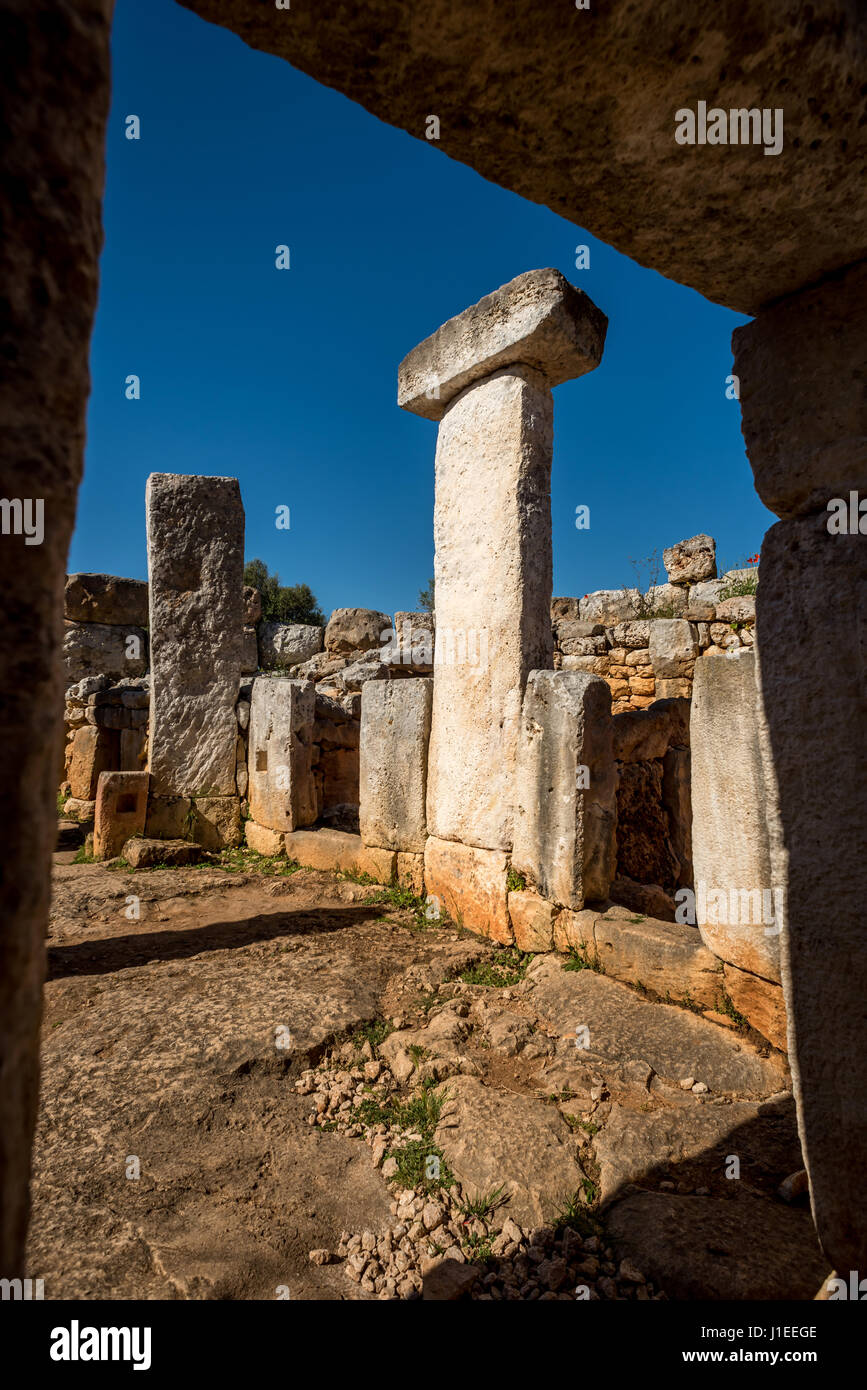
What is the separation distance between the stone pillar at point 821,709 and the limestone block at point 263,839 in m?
4.82

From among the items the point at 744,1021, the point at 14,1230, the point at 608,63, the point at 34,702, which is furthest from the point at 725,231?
the point at 744,1021

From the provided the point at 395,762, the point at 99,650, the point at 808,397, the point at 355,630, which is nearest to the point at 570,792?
the point at 395,762

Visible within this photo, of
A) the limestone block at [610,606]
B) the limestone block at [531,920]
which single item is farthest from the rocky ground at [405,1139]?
the limestone block at [610,606]

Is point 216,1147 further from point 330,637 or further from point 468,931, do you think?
point 330,637

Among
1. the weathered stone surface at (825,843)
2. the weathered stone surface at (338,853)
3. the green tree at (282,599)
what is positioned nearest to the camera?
the weathered stone surface at (825,843)

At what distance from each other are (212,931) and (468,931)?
61.8 inches

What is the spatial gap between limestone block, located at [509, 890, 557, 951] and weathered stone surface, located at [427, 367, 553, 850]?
31 cm

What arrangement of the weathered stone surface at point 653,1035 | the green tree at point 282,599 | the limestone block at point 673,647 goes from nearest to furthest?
1. the weathered stone surface at point 653,1035
2. the limestone block at point 673,647
3. the green tree at point 282,599

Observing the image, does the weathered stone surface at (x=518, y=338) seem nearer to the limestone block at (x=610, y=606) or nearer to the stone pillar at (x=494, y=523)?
the stone pillar at (x=494, y=523)

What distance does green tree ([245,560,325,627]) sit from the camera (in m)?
21.0

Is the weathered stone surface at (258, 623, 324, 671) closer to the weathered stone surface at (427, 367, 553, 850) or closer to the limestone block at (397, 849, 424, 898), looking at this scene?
the limestone block at (397, 849, 424, 898)

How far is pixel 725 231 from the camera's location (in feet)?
4.98

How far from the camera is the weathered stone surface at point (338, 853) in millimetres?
4801

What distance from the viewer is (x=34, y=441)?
2.32 ft
